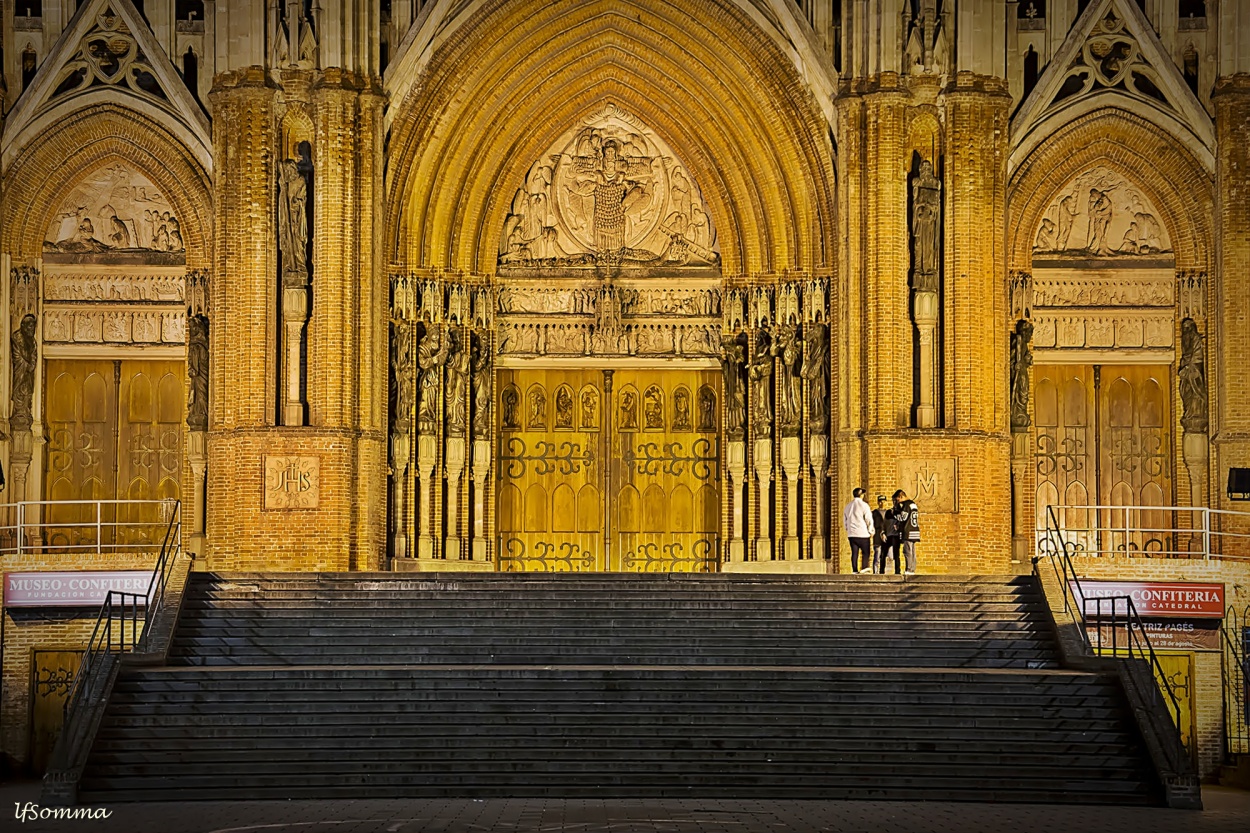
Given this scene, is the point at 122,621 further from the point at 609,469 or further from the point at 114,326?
the point at 609,469

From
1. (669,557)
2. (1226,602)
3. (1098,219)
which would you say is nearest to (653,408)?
(669,557)

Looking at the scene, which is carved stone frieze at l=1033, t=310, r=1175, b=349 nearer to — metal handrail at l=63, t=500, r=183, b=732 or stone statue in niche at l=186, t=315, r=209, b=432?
stone statue in niche at l=186, t=315, r=209, b=432

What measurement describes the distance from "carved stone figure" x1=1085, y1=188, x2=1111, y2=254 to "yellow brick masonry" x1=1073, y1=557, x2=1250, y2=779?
525cm

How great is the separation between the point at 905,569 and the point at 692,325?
5428 mm

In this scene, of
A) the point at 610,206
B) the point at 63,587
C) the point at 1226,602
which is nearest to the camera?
the point at 63,587

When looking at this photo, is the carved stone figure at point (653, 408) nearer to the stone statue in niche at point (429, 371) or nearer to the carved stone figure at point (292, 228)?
the stone statue in niche at point (429, 371)

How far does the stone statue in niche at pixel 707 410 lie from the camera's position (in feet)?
90.6

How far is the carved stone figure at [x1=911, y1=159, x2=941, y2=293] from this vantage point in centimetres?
2503

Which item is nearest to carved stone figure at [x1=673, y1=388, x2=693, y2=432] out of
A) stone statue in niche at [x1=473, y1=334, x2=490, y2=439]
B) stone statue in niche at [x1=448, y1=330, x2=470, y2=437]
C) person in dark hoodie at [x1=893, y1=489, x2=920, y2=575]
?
stone statue in niche at [x1=473, y1=334, x2=490, y2=439]

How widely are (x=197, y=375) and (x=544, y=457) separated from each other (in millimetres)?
4953

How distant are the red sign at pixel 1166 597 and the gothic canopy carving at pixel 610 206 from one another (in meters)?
7.40

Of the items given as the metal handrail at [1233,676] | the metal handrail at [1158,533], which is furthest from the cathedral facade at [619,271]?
the metal handrail at [1233,676]

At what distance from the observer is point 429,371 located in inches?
1036

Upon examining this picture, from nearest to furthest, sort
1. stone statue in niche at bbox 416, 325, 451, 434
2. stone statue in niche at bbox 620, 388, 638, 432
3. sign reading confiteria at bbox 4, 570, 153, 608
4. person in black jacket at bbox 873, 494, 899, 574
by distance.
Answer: person in black jacket at bbox 873, 494, 899, 574
sign reading confiteria at bbox 4, 570, 153, 608
stone statue in niche at bbox 416, 325, 451, 434
stone statue in niche at bbox 620, 388, 638, 432
